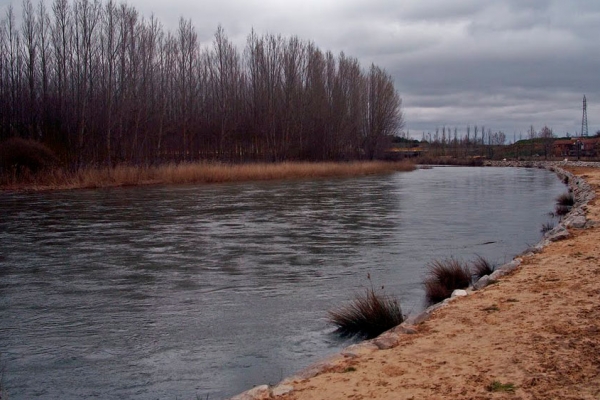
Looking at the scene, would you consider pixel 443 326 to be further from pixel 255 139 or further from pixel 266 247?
pixel 255 139

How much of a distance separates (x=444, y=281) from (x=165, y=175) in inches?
983

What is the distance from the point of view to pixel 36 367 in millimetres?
5316

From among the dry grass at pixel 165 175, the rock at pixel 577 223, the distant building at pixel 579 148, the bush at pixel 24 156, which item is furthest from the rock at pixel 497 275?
the distant building at pixel 579 148

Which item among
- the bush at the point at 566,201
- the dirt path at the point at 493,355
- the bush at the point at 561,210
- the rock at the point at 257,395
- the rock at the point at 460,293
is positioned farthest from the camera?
the bush at the point at 566,201

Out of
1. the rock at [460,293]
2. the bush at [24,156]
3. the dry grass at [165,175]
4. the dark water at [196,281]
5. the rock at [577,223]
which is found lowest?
the dark water at [196,281]

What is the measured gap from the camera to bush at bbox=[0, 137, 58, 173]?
2692 cm

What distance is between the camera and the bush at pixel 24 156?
26.9 meters

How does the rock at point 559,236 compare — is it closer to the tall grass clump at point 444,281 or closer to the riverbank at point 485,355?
the tall grass clump at point 444,281

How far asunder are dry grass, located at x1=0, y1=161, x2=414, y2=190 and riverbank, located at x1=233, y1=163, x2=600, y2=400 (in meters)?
24.0

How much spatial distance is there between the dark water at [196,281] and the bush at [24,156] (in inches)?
338

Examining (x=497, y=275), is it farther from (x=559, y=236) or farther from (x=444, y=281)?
(x=559, y=236)

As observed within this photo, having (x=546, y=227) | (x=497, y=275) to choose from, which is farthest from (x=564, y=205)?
(x=497, y=275)

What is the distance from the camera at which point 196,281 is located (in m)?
8.62

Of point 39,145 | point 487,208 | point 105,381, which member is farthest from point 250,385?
point 39,145
